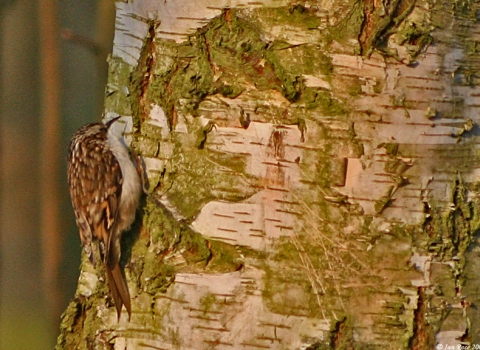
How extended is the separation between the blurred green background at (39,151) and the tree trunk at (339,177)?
9.35ft

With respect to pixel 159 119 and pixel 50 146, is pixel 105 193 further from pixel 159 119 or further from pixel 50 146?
pixel 50 146

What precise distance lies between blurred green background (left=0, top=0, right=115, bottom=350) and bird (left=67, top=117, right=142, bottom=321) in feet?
5.64

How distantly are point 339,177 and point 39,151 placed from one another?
13.5 feet

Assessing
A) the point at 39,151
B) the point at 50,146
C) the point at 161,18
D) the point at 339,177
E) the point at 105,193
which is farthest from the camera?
the point at 39,151

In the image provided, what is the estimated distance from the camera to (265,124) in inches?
71.9

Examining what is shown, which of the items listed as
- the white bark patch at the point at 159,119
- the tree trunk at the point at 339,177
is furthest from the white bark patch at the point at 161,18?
the white bark patch at the point at 159,119

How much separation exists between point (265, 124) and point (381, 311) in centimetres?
57

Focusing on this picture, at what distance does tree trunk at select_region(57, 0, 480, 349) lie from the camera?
176 cm

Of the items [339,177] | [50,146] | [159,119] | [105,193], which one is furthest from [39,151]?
[339,177]

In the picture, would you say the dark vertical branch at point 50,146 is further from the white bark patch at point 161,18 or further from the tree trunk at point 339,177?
the tree trunk at point 339,177

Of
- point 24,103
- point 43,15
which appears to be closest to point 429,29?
point 43,15

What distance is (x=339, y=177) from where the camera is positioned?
5.83 feet

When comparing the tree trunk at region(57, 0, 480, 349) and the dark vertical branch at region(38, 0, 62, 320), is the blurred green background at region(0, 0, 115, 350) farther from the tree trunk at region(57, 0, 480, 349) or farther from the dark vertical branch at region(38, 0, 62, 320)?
the tree trunk at region(57, 0, 480, 349)

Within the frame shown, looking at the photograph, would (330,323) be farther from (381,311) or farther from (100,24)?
(100,24)
